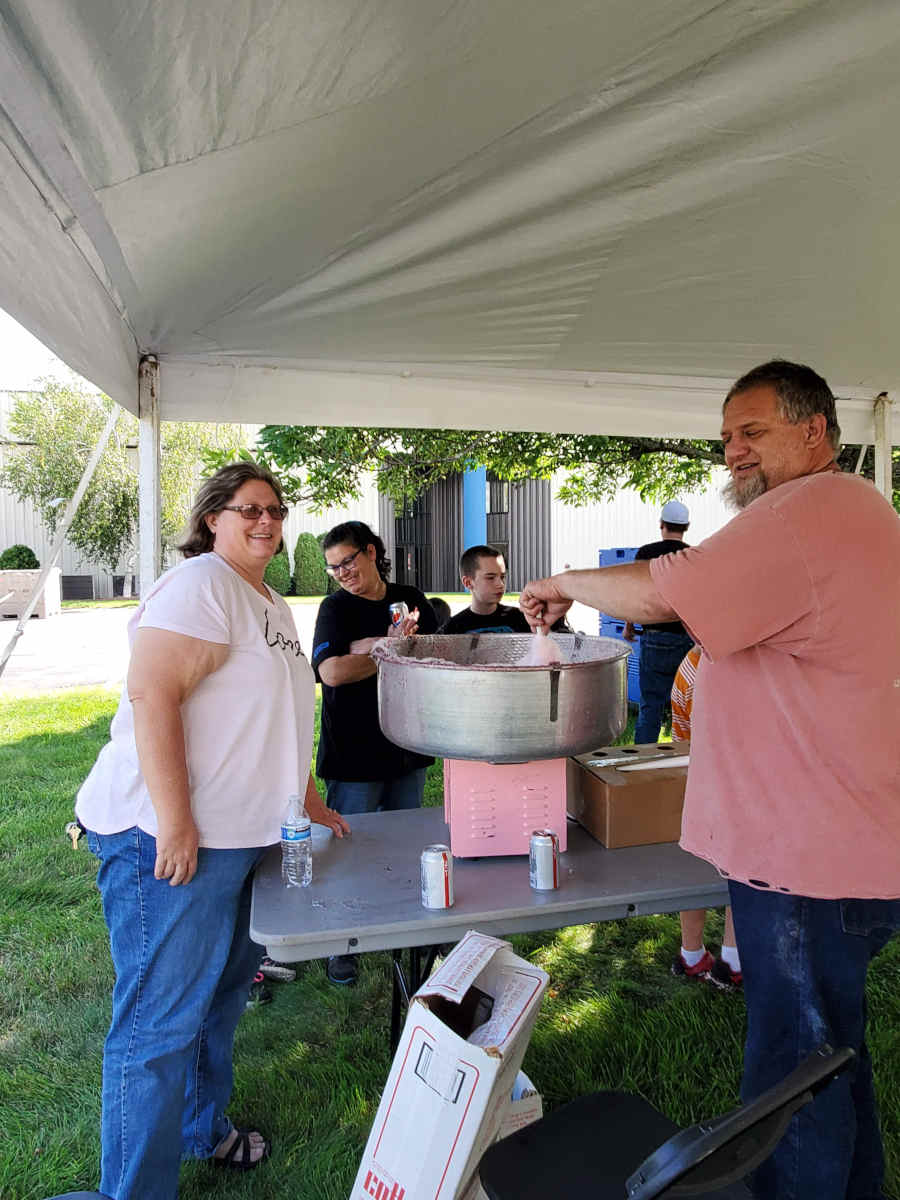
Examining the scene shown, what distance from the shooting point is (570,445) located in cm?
757

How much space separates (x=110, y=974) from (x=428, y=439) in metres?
5.39

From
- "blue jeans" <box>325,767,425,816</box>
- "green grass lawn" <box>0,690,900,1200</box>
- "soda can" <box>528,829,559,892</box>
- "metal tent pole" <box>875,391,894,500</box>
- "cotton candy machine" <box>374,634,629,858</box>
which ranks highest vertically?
"metal tent pole" <box>875,391,894,500</box>

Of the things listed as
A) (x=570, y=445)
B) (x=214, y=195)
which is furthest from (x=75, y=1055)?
(x=570, y=445)

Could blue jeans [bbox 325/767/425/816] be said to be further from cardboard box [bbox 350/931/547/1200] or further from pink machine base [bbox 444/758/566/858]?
cardboard box [bbox 350/931/547/1200]

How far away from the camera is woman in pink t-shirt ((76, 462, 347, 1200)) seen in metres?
1.67

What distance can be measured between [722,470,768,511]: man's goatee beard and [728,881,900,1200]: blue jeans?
2.73 ft

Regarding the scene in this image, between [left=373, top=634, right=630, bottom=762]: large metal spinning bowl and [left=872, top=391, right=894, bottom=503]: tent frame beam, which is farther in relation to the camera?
[left=872, top=391, right=894, bottom=503]: tent frame beam

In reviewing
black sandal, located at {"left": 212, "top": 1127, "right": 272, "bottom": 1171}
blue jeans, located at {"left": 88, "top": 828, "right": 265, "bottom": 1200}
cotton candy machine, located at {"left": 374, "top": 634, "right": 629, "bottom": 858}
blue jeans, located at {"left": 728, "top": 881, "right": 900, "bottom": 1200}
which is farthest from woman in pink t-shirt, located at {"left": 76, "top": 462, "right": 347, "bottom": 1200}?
blue jeans, located at {"left": 728, "top": 881, "right": 900, "bottom": 1200}

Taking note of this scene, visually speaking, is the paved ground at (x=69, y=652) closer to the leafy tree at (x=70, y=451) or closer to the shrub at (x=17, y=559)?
the shrub at (x=17, y=559)

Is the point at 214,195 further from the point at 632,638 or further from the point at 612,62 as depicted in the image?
the point at 632,638

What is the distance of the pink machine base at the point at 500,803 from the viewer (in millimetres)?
1976

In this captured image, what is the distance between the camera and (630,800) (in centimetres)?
214

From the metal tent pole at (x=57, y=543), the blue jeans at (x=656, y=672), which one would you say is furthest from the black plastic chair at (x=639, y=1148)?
the blue jeans at (x=656, y=672)

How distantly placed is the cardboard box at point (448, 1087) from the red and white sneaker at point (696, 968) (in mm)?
1778
